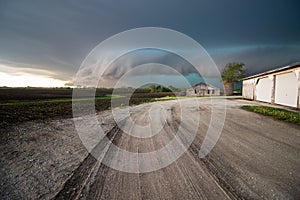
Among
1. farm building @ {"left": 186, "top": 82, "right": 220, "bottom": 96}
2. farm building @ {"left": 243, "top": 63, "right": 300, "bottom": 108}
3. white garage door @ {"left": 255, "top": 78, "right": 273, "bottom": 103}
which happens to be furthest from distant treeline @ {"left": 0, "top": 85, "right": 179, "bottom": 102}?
farm building @ {"left": 243, "top": 63, "right": 300, "bottom": 108}

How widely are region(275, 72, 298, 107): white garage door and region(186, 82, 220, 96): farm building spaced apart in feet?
124

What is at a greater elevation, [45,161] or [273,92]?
[273,92]

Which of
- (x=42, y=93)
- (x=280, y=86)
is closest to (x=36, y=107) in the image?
(x=280, y=86)

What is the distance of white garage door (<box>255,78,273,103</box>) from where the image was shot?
17.7m

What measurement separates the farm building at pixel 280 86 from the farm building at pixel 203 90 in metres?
31.3

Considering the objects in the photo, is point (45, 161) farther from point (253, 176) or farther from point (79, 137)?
point (253, 176)

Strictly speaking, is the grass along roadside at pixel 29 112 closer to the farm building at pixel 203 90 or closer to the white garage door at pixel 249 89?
the white garage door at pixel 249 89

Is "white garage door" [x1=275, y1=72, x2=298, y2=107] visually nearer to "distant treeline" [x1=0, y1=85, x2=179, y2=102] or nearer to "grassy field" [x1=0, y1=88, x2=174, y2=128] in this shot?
"grassy field" [x1=0, y1=88, x2=174, y2=128]

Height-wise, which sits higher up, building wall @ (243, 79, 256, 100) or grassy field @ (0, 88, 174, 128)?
building wall @ (243, 79, 256, 100)

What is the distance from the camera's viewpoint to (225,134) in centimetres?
592

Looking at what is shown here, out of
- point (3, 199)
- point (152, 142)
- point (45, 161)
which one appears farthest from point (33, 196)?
point (152, 142)

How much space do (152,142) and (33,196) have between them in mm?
3196

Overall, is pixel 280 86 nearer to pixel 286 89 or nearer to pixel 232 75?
pixel 286 89

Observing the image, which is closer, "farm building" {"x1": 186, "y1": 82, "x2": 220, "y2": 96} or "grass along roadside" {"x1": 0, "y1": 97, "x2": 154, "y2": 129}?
"grass along roadside" {"x1": 0, "y1": 97, "x2": 154, "y2": 129}
